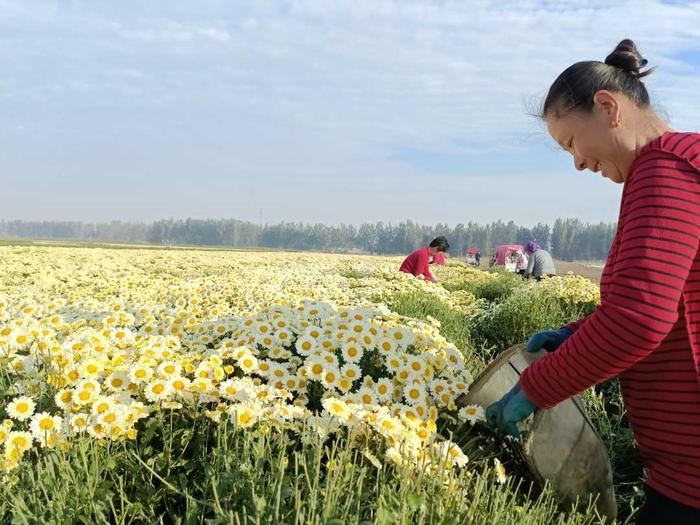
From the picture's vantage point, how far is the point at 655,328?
1.43 metres

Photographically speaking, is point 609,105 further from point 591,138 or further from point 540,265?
point 540,265

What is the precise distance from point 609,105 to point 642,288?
60 cm

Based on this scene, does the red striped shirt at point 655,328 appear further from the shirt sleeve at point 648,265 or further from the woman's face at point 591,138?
the woman's face at point 591,138

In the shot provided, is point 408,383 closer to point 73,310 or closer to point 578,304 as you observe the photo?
point 73,310

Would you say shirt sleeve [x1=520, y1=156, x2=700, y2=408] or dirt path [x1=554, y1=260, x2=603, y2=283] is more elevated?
dirt path [x1=554, y1=260, x2=603, y2=283]

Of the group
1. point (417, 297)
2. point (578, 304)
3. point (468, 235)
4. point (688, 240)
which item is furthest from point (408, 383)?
point (468, 235)

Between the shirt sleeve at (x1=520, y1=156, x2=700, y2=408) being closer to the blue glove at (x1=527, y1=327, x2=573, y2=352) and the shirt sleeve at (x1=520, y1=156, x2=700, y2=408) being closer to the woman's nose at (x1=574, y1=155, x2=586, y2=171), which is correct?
the woman's nose at (x1=574, y1=155, x2=586, y2=171)

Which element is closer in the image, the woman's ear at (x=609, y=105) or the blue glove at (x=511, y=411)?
the woman's ear at (x=609, y=105)

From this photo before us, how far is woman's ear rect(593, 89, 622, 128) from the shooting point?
5.35 ft

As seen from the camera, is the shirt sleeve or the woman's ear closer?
the shirt sleeve

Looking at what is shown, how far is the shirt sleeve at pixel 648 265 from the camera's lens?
140 cm

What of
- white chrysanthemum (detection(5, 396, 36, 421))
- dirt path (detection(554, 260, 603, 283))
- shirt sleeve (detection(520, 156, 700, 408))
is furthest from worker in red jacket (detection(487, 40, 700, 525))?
dirt path (detection(554, 260, 603, 283))

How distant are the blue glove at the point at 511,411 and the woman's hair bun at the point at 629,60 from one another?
3.70ft

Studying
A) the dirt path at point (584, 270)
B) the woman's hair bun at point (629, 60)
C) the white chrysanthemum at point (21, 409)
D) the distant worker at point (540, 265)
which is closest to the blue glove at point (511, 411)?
the woman's hair bun at point (629, 60)
